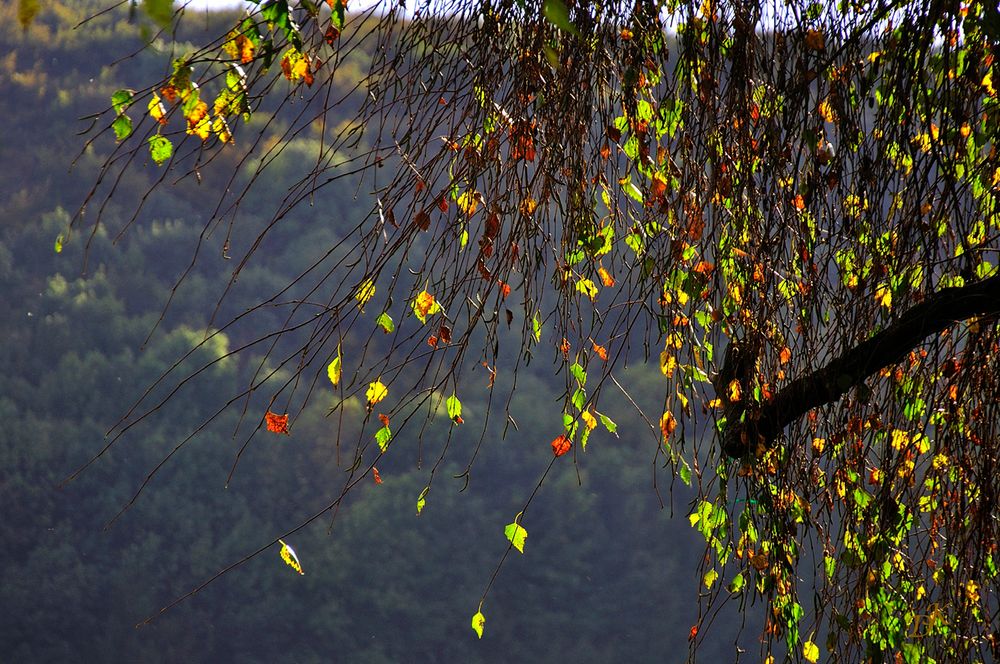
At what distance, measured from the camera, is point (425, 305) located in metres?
1.34

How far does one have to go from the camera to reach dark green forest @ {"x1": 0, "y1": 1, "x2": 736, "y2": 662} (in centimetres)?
1130

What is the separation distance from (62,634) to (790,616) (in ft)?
36.2

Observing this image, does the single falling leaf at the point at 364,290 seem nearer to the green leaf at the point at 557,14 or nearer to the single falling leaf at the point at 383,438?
the single falling leaf at the point at 383,438

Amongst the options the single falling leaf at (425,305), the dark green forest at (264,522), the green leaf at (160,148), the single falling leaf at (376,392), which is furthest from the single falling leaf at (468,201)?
the dark green forest at (264,522)

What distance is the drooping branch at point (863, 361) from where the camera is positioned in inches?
47.6

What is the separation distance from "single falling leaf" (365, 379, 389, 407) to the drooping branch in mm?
419

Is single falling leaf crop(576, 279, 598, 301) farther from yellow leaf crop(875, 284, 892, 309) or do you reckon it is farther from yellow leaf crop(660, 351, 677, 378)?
yellow leaf crop(875, 284, 892, 309)

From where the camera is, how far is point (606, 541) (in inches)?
473

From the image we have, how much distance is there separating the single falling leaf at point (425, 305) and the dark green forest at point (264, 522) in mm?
9623

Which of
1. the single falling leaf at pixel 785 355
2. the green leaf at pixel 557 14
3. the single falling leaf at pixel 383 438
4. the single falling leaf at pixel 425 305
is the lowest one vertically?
the green leaf at pixel 557 14

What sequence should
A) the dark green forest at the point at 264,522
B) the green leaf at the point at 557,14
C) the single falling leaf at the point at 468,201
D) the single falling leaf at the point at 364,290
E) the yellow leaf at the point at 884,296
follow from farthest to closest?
the dark green forest at the point at 264,522 < the yellow leaf at the point at 884,296 < the single falling leaf at the point at 468,201 < the single falling leaf at the point at 364,290 < the green leaf at the point at 557,14

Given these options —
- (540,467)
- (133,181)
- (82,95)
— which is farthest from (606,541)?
(82,95)

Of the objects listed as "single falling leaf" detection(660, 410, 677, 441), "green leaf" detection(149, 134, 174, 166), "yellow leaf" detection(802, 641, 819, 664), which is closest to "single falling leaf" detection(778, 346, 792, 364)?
Answer: "single falling leaf" detection(660, 410, 677, 441)

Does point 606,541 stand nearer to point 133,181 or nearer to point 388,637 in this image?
point 388,637
